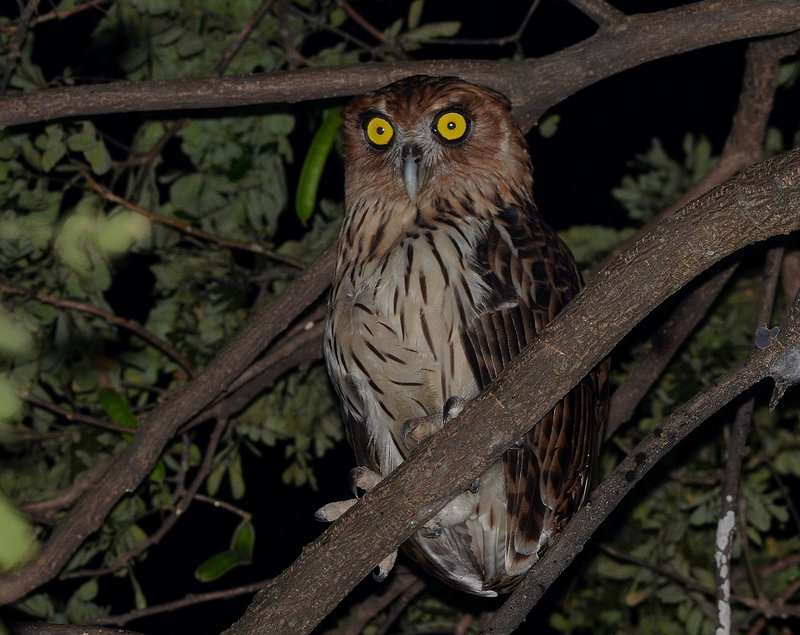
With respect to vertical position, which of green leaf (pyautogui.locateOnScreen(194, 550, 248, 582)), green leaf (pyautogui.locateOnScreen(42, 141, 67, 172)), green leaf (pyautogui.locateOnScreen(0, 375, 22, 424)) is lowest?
green leaf (pyautogui.locateOnScreen(194, 550, 248, 582))

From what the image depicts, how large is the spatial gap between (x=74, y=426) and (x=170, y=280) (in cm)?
55

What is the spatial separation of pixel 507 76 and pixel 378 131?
40 cm

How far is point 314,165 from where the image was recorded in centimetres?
272

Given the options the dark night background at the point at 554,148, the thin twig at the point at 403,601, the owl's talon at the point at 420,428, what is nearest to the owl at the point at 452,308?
the owl's talon at the point at 420,428

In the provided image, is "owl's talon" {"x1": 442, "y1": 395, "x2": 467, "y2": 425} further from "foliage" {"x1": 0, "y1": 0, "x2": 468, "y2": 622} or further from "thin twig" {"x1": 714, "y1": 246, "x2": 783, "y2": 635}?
"foliage" {"x1": 0, "y1": 0, "x2": 468, "y2": 622}

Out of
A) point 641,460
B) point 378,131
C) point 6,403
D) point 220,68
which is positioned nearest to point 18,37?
point 220,68

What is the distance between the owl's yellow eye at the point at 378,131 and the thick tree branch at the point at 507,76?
0.43 feet

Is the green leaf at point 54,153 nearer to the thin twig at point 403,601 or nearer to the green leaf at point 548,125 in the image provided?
the green leaf at point 548,125

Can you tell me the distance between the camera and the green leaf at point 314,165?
271 cm

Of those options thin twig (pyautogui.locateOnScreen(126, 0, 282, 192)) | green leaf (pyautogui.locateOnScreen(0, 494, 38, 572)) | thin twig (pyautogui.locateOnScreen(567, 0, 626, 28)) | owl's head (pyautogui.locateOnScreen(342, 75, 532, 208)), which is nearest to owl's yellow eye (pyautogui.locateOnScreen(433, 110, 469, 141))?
owl's head (pyautogui.locateOnScreen(342, 75, 532, 208))

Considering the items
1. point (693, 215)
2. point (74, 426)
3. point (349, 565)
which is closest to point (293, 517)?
point (74, 426)

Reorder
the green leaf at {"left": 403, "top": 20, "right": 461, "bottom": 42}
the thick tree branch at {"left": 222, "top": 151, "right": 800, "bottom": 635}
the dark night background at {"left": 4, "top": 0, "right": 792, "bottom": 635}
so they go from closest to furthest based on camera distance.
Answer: the thick tree branch at {"left": 222, "top": 151, "right": 800, "bottom": 635}, the green leaf at {"left": 403, "top": 20, "right": 461, "bottom": 42}, the dark night background at {"left": 4, "top": 0, "right": 792, "bottom": 635}

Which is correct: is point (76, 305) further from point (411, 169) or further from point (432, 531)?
point (432, 531)

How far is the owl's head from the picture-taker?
2.44 metres
